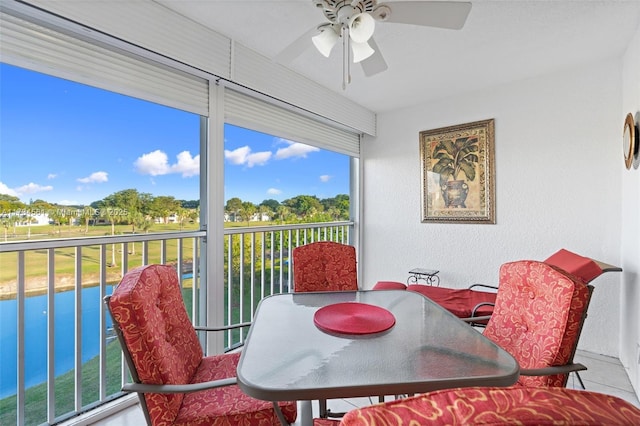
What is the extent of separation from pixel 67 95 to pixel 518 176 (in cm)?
398

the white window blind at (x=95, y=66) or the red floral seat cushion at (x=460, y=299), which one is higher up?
the white window blind at (x=95, y=66)

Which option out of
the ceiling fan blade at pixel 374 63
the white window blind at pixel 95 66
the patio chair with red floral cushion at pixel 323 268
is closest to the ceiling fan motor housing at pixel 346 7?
the ceiling fan blade at pixel 374 63

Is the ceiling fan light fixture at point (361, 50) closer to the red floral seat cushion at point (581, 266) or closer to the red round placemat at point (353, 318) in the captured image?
the red round placemat at point (353, 318)

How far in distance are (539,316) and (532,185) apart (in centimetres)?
215

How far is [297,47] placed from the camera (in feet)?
5.88

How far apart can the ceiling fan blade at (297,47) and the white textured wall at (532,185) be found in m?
2.38

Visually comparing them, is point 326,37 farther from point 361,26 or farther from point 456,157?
point 456,157

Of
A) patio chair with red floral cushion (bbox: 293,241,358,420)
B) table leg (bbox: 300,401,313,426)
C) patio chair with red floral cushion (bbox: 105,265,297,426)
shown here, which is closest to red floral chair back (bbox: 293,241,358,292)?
patio chair with red floral cushion (bbox: 293,241,358,420)

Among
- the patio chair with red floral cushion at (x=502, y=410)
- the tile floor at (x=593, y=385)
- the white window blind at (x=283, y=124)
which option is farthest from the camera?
the white window blind at (x=283, y=124)

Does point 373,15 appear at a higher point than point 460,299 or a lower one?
higher

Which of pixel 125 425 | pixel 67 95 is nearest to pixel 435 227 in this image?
pixel 125 425

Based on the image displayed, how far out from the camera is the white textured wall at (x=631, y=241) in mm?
2102

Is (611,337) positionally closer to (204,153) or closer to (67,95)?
(204,153)

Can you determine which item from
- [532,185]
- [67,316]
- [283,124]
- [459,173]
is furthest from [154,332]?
[532,185]
